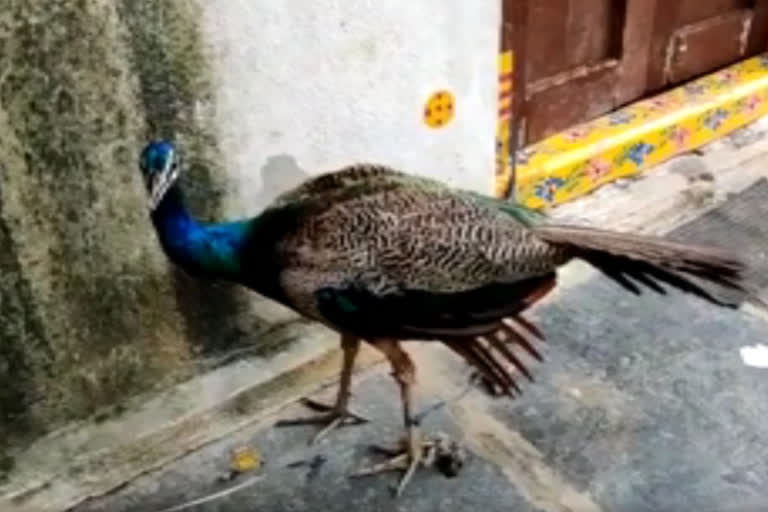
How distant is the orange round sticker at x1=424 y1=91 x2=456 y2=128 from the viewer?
2885 mm

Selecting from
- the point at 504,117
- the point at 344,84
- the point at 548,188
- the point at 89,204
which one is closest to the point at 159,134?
the point at 89,204

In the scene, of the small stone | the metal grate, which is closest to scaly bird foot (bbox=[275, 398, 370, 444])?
the small stone

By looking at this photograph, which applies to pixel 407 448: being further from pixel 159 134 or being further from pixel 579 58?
pixel 579 58

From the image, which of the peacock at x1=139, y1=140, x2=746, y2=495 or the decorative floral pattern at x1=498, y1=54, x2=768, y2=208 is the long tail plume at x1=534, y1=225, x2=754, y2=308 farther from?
the decorative floral pattern at x1=498, y1=54, x2=768, y2=208

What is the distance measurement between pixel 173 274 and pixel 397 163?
63cm

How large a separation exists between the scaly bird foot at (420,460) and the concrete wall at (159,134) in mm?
435

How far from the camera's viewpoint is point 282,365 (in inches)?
113

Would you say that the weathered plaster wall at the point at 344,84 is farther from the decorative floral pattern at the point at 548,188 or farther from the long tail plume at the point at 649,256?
the long tail plume at the point at 649,256

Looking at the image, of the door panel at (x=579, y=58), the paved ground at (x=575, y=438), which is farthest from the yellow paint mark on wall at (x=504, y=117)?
the paved ground at (x=575, y=438)

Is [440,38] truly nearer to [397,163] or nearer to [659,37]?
[397,163]

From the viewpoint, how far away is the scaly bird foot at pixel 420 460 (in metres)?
2.61

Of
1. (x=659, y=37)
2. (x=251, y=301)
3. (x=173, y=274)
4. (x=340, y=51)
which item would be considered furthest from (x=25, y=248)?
(x=659, y=37)

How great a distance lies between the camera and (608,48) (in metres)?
3.67

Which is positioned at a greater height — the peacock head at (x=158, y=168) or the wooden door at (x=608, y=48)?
the peacock head at (x=158, y=168)
